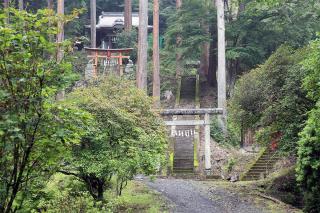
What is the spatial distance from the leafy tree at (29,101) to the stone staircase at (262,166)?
14.8 m

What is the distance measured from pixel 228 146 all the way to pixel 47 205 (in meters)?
16.5

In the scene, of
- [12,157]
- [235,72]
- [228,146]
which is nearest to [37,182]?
[12,157]

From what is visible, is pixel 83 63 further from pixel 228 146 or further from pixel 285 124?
pixel 285 124

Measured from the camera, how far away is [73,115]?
4555 millimetres

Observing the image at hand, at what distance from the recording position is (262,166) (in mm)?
19219

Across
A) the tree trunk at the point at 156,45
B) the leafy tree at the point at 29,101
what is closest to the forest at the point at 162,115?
the leafy tree at the point at 29,101

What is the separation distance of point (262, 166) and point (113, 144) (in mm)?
10058

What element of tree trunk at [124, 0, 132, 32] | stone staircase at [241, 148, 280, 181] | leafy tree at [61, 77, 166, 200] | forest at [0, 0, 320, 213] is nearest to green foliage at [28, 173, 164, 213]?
forest at [0, 0, 320, 213]

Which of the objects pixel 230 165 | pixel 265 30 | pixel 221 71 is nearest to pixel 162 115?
pixel 230 165

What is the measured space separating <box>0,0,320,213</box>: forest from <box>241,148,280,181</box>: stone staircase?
0.05 m

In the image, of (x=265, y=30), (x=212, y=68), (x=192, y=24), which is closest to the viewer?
(x=265, y=30)

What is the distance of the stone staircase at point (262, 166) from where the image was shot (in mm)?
18562

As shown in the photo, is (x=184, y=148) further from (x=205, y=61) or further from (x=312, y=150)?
(x=205, y=61)

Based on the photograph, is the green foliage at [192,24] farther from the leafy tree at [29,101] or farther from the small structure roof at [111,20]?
the leafy tree at [29,101]
